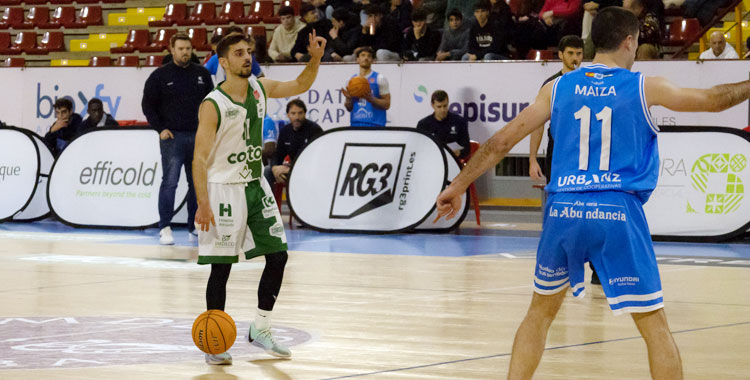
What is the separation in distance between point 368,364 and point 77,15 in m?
23.4

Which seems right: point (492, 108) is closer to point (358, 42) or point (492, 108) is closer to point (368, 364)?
point (358, 42)

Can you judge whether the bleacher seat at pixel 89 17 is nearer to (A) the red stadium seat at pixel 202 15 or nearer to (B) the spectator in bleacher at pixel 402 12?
(A) the red stadium seat at pixel 202 15

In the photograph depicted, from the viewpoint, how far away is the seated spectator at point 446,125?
49.6 ft

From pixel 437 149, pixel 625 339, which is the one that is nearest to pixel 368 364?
pixel 625 339

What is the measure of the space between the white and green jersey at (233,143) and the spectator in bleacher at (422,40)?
11.5m

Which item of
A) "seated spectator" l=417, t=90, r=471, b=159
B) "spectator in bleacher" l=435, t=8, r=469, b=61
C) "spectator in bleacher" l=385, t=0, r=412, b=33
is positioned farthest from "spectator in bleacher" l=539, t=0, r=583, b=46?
"seated spectator" l=417, t=90, r=471, b=159

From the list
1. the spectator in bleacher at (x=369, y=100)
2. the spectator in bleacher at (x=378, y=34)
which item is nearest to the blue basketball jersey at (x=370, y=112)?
the spectator in bleacher at (x=369, y=100)

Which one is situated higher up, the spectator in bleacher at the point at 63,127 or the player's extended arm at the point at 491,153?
the player's extended arm at the point at 491,153

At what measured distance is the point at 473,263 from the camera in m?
11.0

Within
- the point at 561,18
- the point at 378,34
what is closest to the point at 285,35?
the point at 378,34

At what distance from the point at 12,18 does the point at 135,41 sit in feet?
16.6

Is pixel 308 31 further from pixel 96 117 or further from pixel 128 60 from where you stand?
pixel 128 60

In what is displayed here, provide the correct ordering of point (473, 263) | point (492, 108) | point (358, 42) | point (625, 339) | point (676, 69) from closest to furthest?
point (625, 339) → point (473, 263) → point (676, 69) → point (492, 108) → point (358, 42)

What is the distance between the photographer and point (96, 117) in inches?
669
